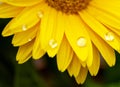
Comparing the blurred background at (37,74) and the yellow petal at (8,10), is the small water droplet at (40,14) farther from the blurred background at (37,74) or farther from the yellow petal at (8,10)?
the blurred background at (37,74)

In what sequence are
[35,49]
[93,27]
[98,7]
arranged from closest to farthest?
[35,49]
[93,27]
[98,7]

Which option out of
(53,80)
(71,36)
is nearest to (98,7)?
(71,36)

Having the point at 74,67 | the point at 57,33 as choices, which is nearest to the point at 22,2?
the point at 57,33

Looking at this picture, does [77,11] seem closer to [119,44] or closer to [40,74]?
[119,44]

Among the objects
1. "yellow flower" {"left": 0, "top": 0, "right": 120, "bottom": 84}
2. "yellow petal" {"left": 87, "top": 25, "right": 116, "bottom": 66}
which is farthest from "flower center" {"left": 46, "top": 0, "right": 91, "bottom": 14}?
"yellow petal" {"left": 87, "top": 25, "right": 116, "bottom": 66}

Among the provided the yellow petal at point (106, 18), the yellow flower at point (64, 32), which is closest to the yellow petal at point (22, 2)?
the yellow flower at point (64, 32)

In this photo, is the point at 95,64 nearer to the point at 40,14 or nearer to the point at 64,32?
the point at 64,32

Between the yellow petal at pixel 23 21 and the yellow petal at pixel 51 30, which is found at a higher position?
the yellow petal at pixel 23 21
